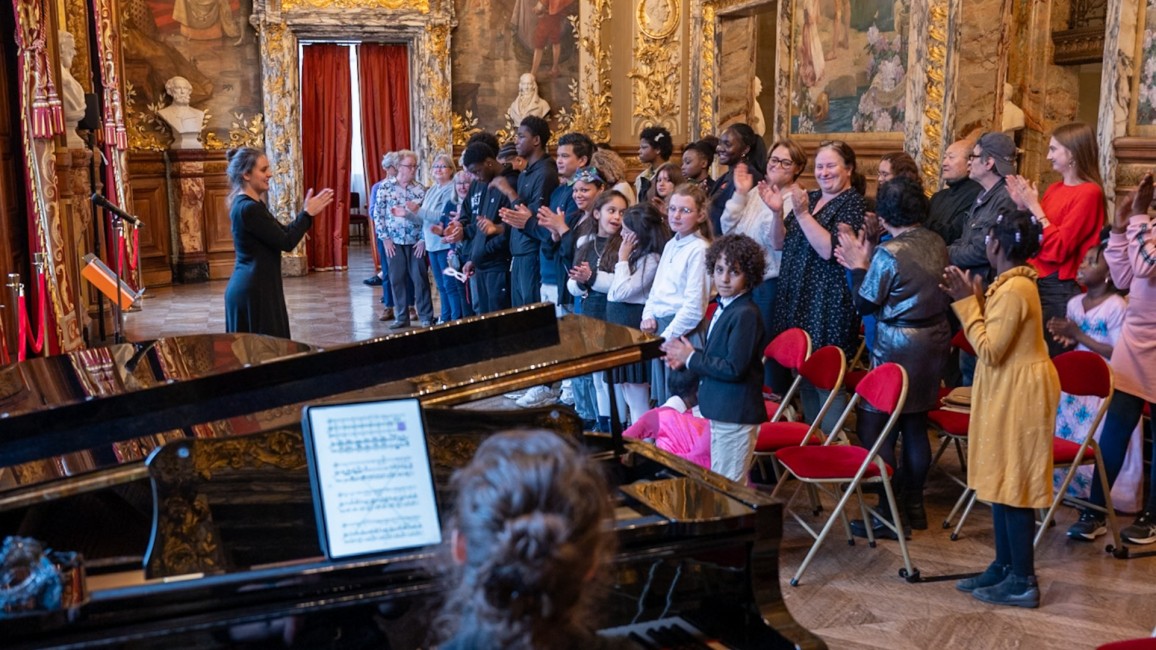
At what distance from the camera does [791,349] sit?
5164mm

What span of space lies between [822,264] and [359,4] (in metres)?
9.57

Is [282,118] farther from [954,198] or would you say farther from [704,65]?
[954,198]

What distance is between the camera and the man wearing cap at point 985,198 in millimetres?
5707

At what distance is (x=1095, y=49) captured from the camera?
32.0ft

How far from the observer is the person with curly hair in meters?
1.47

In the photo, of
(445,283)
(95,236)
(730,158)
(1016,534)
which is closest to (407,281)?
(445,283)

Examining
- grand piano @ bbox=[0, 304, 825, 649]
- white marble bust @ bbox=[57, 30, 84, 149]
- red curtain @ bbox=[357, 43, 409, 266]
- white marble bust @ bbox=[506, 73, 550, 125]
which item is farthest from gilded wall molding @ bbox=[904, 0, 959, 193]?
red curtain @ bbox=[357, 43, 409, 266]

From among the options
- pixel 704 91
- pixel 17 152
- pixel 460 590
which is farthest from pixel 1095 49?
pixel 460 590

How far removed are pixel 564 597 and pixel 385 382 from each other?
71.9 inches

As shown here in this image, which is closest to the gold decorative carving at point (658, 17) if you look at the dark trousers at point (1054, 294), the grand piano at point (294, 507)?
the dark trousers at point (1054, 294)

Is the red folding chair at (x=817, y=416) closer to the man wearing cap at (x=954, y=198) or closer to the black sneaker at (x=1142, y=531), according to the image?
the black sneaker at (x=1142, y=531)

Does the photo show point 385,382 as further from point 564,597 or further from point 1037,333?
point 1037,333

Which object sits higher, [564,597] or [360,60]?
[360,60]

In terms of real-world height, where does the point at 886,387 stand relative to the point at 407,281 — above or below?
above
